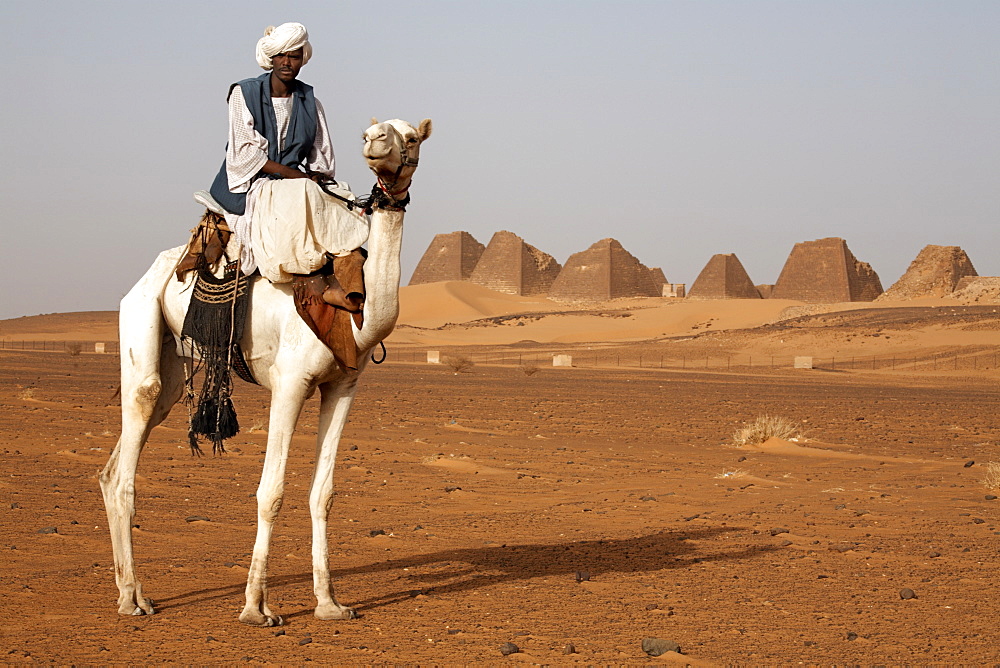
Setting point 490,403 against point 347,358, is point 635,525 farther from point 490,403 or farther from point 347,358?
Answer: point 490,403

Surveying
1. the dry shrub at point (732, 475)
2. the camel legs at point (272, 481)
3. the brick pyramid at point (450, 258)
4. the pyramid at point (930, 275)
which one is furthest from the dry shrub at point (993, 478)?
the brick pyramid at point (450, 258)

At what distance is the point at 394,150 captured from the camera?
16.7ft

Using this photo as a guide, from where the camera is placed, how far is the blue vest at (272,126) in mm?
5879

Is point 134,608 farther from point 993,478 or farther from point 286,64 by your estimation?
point 993,478

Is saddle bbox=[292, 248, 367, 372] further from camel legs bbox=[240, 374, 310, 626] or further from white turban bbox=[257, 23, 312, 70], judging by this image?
white turban bbox=[257, 23, 312, 70]

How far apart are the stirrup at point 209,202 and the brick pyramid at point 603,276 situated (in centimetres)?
13288

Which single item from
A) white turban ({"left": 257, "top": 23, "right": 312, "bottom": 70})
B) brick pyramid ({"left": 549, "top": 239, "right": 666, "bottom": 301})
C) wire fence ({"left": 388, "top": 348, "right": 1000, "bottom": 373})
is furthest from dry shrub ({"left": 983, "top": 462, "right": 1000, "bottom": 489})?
brick pyramid ({"left": 549, "top": 239, "right": 666, "bottom": 301})

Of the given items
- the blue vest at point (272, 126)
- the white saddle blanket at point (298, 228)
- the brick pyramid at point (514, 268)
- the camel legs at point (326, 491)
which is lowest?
the camel legs at point (326, 491)

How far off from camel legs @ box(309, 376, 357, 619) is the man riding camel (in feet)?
2.16

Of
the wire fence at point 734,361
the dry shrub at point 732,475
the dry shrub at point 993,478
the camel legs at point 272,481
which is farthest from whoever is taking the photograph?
the wire fence at point 734,361

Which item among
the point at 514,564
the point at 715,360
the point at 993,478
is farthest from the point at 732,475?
the point at 715,360

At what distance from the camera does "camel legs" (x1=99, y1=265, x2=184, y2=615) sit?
605cm

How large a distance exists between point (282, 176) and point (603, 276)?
136 m

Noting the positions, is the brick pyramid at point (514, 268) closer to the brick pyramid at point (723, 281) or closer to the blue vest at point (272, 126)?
the brick pyramid at point (723, 281)
